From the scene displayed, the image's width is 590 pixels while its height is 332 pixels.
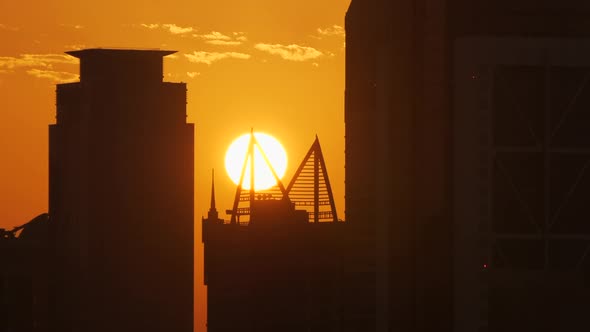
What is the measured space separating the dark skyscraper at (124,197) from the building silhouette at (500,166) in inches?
999

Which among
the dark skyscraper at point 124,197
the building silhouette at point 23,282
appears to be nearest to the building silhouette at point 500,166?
the dark skyscraper at point 124,197

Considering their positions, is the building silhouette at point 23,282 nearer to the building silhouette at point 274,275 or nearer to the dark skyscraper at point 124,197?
the dark skyscraper at point 124,197

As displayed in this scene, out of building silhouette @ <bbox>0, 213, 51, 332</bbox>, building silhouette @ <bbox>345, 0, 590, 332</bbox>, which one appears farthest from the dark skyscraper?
building silhouette @ <bbox>345, 0, 590, 332</bbox>

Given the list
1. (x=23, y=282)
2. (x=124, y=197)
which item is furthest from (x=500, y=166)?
(x=23, y=282)

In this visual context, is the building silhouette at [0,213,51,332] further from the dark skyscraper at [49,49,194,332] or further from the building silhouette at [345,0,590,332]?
the building silhouette at [345,0,590,332]

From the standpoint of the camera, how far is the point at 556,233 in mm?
7090

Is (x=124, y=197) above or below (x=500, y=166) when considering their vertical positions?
below

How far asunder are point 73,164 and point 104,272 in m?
3.88

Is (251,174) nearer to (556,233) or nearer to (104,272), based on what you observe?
(104,272)

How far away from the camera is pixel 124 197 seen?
1316 inches

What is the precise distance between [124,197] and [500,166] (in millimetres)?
27350

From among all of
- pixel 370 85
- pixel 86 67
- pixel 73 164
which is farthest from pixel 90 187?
pixel 370 85

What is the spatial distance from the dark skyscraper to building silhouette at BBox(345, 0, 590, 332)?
2537 centimetres

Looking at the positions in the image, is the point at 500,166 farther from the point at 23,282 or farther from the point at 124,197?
the point at 23,282
